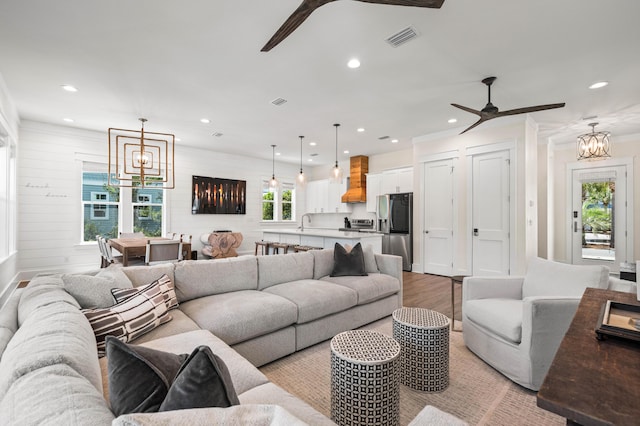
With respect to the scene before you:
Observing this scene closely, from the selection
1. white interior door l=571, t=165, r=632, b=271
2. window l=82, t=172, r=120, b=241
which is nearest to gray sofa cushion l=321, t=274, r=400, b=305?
window l=82, t=172, r=120, b=241

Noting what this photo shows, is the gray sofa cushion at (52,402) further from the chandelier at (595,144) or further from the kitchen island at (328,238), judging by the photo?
the chandelier at (595,144)

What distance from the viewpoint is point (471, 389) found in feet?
6.68

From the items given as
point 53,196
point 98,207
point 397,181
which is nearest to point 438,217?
point 397,181

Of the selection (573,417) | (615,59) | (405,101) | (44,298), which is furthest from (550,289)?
(44,298)

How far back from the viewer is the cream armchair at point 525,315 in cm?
195

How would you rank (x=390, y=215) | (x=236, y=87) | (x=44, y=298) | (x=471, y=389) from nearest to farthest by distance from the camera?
1. (x=44, y=298)
2. (x=471, y=389)
3. (x=236, y=87)
4. (x=390, y=215)

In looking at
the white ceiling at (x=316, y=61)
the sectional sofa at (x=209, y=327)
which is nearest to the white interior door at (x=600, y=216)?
the white ceiling at (x=316, y=61)

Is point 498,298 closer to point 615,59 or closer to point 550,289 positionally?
point 550,289

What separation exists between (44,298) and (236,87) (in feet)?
9.95

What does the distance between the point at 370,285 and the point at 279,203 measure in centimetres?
612

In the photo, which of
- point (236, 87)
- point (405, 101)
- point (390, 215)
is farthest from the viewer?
point (390, 215)

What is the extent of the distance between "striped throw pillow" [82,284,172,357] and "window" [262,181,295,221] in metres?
6.56

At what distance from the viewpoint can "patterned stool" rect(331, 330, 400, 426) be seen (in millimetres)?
1550

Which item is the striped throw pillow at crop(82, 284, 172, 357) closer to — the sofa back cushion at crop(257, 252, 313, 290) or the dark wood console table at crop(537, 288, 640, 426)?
the sofa back cushion at crop(257, 252, 313, 290)
